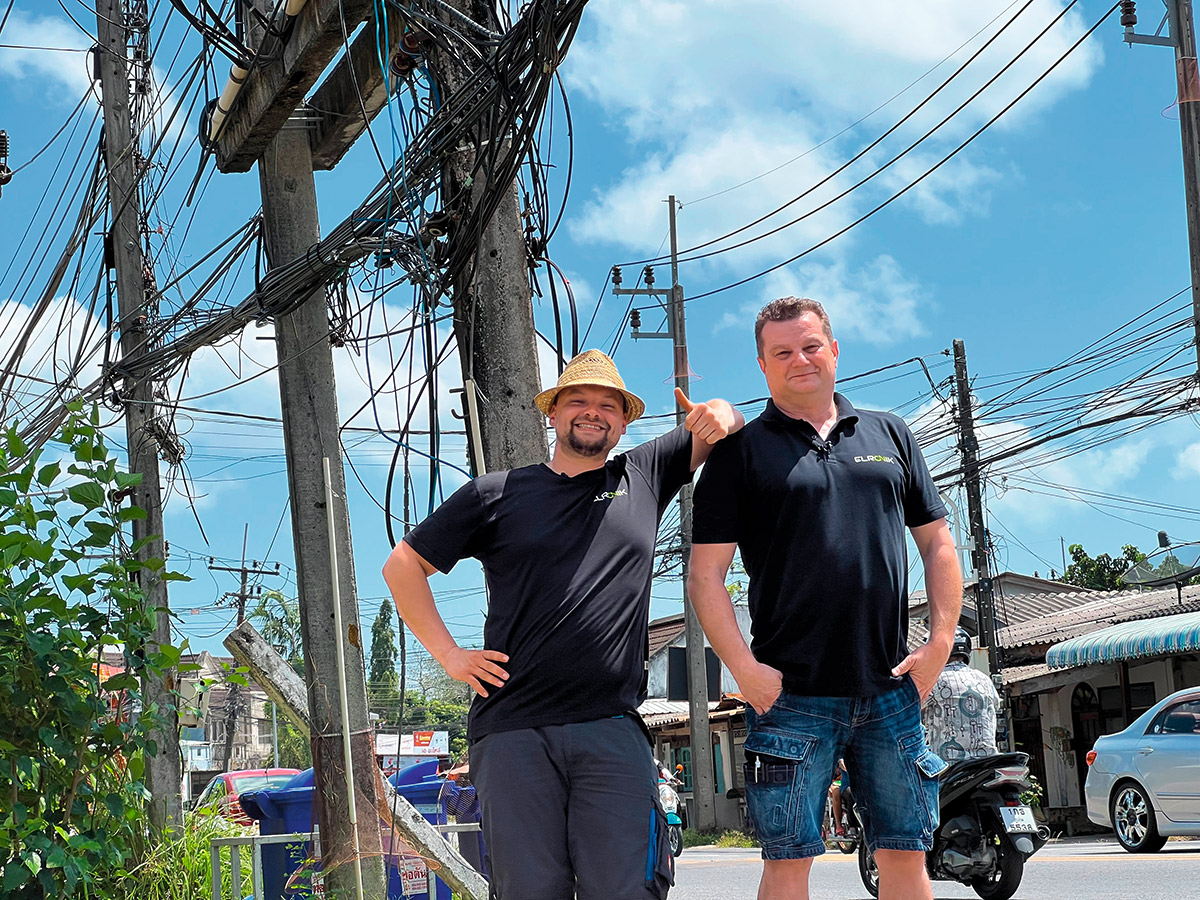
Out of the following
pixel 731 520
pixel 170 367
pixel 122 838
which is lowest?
pixel 122 838

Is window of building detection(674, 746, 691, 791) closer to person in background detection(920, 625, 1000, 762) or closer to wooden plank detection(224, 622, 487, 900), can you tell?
person in background detection(920, 625, 1000, 762)

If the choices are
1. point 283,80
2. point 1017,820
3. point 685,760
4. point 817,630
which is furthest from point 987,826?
point 685,760

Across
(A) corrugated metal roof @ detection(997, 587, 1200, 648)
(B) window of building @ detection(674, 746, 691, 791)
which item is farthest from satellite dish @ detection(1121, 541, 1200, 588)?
(B) window of building @ detection(674, 746, 691, 791)

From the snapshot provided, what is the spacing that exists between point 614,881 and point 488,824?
0.40m

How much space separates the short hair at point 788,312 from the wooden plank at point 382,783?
3.17 meters

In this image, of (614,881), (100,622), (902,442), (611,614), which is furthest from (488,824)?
(100,622)

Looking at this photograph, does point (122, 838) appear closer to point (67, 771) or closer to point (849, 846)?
point (67, 771)

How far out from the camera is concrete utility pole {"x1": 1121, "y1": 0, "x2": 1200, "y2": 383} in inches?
559

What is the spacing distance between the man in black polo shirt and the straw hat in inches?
14.8

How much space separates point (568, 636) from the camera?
11.9 feet

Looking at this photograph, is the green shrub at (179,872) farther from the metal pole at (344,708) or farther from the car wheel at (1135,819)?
the car wheel at (1135,819)

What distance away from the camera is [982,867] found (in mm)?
8445

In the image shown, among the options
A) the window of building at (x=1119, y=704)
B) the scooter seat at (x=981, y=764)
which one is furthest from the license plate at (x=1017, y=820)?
the window of building at (x=1119, y=704)

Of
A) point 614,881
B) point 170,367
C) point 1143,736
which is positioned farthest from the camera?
point 1143,736
